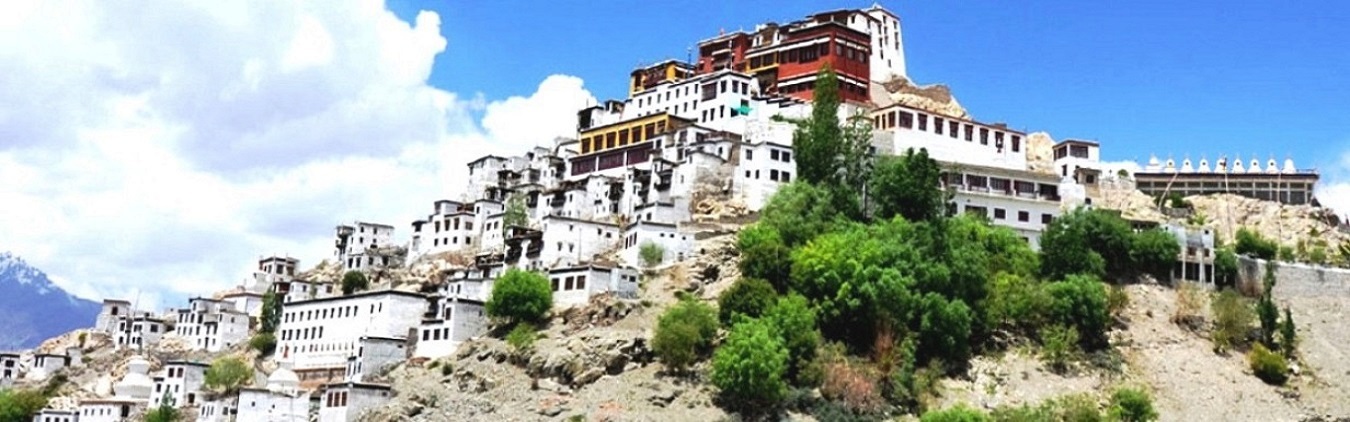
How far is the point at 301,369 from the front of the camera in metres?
68.6

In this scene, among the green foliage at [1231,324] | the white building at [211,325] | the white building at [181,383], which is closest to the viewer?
the green foliage at [1231,324]

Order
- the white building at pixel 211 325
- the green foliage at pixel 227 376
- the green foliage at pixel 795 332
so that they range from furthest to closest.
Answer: the white building at pixel 211 325 < the green foliage at pixel 227 376 < the green foliage at pixel 795 332

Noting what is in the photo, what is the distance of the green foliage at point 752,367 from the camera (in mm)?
52688

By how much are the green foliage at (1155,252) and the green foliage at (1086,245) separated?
1.17ft

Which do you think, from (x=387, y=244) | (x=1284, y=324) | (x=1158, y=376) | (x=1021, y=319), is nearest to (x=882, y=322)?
(x=1021, y=319)

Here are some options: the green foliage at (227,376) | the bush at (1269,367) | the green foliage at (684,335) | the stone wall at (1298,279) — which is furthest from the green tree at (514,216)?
the bush at (1269,367)

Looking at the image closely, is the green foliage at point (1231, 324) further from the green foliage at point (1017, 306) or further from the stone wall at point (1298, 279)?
the green foliage at point (1017, 306)

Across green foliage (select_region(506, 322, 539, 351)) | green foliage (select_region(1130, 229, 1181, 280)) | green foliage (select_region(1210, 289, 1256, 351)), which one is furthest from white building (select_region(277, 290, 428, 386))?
green foliage (select_region(1210, 289, 1256, 351))

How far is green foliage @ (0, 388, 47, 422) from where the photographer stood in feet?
246

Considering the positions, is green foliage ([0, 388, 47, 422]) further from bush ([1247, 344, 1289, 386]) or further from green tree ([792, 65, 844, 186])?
bush ([1247, 344, 1289, 386])

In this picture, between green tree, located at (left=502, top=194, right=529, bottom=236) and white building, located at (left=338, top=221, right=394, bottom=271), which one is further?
white building, located at (left=338, top=221, right=394, bottom=271)

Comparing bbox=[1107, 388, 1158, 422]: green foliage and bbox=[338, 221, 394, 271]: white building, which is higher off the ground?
bbox=[338, 221, 394, 271]: white building

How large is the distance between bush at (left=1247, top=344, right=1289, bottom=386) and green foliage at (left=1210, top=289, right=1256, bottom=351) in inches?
48.2

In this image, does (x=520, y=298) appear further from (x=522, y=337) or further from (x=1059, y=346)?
(x=1059, y=346)
